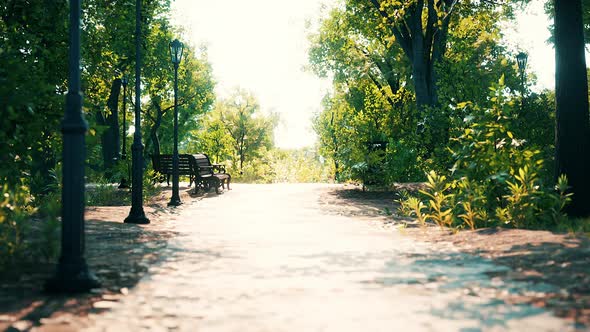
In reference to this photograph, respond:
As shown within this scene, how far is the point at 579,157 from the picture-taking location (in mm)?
11594

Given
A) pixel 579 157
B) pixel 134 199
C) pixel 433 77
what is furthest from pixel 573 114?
pixel 433 77

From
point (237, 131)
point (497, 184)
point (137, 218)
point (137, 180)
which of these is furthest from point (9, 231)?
point (237, 131)

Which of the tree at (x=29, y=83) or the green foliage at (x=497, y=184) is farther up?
the tree at (x=29, y=83)

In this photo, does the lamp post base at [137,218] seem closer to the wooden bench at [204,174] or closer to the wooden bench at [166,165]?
the wooden bench at [204,174]

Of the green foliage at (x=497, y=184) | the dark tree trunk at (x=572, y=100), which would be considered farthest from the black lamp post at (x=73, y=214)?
the dark tree trunk at (x=572, y=100)

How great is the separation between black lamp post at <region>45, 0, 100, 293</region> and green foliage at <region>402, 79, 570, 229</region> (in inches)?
269

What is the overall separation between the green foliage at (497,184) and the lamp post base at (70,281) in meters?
6.85

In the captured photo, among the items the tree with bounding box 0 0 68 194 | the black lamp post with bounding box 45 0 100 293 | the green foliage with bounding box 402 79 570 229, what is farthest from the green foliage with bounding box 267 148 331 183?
the black lamp post with bounding box 45 0 100 293

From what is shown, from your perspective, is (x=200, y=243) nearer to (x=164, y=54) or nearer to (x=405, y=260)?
(x=405, y=260)

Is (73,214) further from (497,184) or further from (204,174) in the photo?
(204,174)

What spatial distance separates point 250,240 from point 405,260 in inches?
120

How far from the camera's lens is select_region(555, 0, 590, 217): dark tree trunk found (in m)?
11.6

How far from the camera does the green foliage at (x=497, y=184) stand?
10367 mm

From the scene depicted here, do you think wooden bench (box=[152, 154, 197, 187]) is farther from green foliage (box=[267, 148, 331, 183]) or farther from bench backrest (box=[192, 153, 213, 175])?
green foliage (box=[267, 148, 331, 183])
